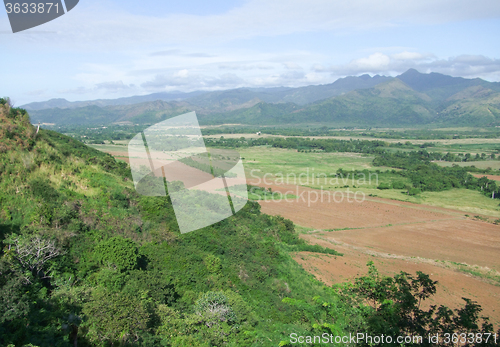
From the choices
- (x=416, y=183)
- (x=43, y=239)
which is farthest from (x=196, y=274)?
(x=416, y=183)

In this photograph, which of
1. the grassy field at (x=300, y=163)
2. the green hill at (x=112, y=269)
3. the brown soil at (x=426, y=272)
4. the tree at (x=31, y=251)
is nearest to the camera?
the green hill at (x=112, y=269)

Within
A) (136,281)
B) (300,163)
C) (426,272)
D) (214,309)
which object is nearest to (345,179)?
(300,163)

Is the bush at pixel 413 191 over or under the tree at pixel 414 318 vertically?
under

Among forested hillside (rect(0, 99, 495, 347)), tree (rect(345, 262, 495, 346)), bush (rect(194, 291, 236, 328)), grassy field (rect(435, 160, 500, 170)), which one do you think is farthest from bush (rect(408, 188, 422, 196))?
bush (rect(194, 291, 236, 328))

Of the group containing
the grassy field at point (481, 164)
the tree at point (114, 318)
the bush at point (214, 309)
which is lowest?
the grassy field at point (481, 164)

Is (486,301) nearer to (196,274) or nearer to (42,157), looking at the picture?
(196,274)

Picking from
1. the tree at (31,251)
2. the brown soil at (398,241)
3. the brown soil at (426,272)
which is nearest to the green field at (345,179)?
the brown soil at (398,241)

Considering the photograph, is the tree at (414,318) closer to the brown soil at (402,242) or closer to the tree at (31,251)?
the tree at (31,251)

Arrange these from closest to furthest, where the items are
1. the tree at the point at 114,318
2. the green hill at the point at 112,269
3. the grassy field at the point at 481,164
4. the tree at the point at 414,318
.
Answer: the tree at the point at 414,318, the tree at the point at 114,318, the green hill at the point at 112,269, the grassy field at the point at 481,164

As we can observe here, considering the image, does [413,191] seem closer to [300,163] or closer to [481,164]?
[300,163]
